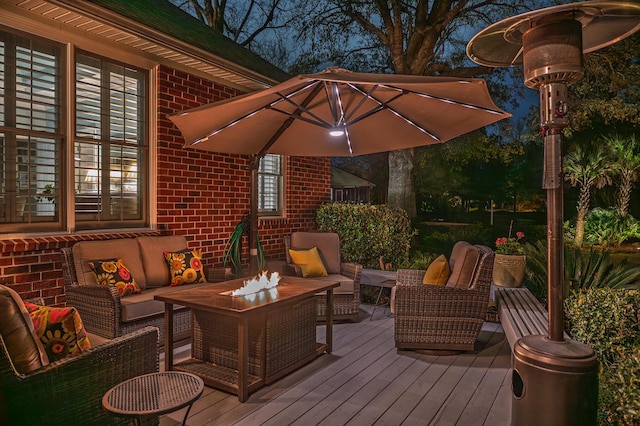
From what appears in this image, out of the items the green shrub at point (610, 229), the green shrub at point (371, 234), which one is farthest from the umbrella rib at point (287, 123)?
the green shrub at point (610, 229)

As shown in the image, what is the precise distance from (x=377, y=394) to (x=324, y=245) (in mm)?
2893

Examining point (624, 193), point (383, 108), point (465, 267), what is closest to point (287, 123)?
point (383, 108)

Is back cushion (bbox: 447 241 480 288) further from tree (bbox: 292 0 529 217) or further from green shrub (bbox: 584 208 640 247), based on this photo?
green shrub (bbox: 584 208 640 247)

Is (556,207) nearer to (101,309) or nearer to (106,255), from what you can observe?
(101,309)

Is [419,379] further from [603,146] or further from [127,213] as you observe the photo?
[603,146]

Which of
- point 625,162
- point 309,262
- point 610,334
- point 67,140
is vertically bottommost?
point 610,334

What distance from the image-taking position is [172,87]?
5.31m

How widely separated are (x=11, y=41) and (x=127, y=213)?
6.42ft

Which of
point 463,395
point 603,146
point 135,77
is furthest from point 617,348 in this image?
point 603,146

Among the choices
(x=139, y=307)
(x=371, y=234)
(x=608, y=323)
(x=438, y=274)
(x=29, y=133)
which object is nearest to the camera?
(x=608, y=323)

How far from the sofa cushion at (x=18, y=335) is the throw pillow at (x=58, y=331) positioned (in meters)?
0.12

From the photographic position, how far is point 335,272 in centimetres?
589

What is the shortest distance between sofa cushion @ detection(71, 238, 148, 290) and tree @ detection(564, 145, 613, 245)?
34.6 ft

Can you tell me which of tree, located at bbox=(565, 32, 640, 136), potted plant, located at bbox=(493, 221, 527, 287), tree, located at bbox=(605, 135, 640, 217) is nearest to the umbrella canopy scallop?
potted plant, located at bbox=(493, 221, 527, 287)
